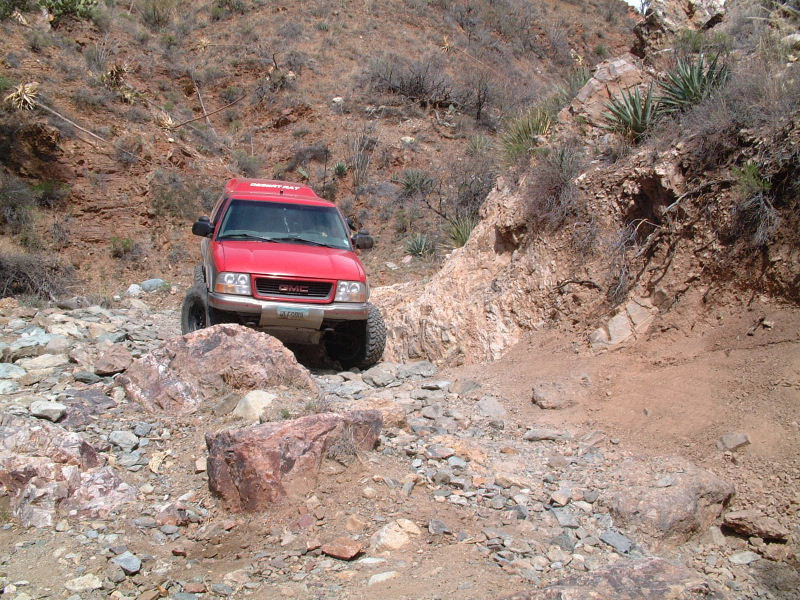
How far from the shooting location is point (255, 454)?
4.16 m

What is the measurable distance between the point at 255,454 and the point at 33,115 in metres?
15.1

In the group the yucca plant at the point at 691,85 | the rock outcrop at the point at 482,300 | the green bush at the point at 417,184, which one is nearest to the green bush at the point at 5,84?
the green bush at the point at 417,184

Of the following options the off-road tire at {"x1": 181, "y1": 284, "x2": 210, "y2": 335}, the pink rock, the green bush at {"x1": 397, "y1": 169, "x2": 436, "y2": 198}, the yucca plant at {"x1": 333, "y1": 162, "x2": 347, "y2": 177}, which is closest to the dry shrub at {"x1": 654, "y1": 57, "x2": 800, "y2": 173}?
the pink rock

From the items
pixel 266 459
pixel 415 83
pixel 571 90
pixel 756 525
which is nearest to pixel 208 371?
pixel 266 459

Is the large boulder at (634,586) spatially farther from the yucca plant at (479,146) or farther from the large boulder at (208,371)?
the yucca plant at (479,146)

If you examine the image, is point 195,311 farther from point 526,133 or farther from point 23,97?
point 23,97

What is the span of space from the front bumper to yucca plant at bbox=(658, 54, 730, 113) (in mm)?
4183

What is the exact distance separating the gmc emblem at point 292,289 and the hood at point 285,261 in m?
0.11

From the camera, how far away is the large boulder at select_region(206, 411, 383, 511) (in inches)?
162

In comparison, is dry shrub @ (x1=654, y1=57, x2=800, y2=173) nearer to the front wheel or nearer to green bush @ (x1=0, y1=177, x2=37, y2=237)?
the front wheel

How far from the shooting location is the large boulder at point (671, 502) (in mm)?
4133

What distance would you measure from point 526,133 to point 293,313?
448cm

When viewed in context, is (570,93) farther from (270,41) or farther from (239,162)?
(270,41)

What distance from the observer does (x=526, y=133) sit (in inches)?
374
